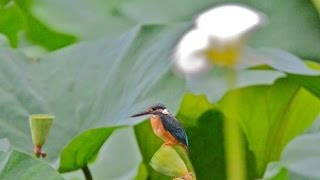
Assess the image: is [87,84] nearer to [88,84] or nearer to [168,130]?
[88,84]

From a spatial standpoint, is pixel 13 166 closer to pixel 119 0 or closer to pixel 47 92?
pixel 47 92

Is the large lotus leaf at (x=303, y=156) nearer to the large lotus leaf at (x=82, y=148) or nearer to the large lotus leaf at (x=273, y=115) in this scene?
the large lotus leaf at (x=273, y=115)

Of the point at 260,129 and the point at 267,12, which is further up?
the point at 267,12

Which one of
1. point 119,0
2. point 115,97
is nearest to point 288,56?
point 115,97

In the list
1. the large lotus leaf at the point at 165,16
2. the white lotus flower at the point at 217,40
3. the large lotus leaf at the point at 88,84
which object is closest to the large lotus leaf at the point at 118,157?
the large lotus leaf at the point at 88,84

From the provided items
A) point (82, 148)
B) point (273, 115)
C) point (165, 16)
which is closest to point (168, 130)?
point (82, 148)

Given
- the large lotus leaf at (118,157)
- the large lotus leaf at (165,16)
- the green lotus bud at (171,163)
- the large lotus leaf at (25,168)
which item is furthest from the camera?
the large lotus leaf at (165,16)
